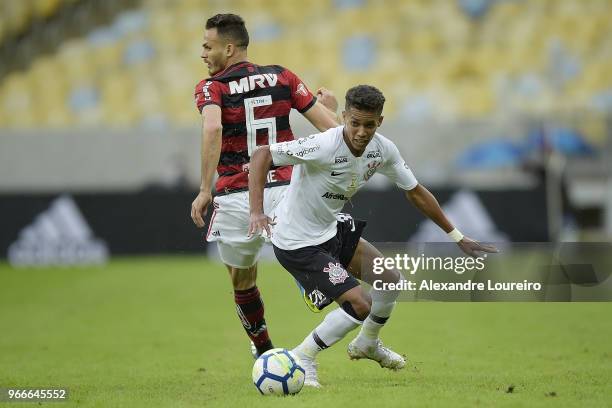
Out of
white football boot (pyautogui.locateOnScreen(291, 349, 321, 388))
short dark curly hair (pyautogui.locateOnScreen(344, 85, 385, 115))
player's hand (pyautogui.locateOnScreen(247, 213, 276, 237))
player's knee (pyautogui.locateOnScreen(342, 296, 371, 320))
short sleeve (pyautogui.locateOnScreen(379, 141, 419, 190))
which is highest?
short dark curly hair (pyautogui.locateOnScreen(344, 85, 385, 115))

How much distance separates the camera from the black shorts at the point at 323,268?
6.36 m

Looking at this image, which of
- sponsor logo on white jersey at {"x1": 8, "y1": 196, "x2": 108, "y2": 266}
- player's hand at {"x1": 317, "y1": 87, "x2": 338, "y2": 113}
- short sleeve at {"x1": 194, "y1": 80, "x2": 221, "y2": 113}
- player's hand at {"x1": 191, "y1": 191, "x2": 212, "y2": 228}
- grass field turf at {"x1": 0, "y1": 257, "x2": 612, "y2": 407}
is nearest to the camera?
grass field turf at {"x1": 0, "y1": 257, "x2": 612, "y2": 407}

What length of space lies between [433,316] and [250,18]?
12324mm

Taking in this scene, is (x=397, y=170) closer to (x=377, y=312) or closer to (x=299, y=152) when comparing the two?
(x=299, y=152)

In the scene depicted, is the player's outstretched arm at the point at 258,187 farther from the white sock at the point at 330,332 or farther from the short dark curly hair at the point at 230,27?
the short dark curly hair at the point at 230,27

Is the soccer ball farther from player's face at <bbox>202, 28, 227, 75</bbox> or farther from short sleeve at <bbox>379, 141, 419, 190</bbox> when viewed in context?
player's face at <bbox>202, 28, 227, 75</bbox>

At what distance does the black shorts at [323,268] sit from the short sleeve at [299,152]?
0.58 meters

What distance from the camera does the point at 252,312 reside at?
7430 mm

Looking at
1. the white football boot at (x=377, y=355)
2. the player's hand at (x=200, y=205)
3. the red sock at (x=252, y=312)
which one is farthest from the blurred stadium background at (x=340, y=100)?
the player's hand at (x=200, y=205)

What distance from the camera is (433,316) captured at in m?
11.2

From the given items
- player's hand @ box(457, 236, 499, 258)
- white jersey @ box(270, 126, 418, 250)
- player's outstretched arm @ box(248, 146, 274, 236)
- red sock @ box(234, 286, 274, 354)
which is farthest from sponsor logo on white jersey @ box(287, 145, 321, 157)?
red sock @ box(234, 286, 274, 354)

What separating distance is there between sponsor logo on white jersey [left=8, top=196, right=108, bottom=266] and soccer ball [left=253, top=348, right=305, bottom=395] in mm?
12149

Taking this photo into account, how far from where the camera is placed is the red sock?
7.43 meters

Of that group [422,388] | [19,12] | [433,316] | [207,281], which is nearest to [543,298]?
[422,388]
